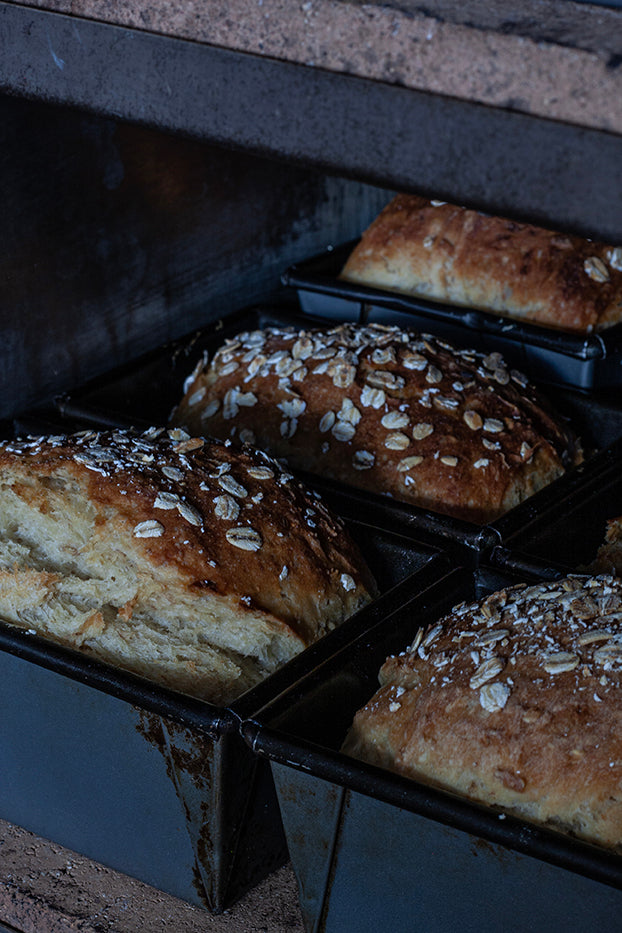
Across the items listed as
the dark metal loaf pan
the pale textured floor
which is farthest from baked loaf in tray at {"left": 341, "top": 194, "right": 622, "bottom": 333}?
the pale textured floor

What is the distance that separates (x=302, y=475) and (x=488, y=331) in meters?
0.59

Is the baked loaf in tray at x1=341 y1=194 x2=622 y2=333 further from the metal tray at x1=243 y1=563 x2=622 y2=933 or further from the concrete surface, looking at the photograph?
the concrete surface

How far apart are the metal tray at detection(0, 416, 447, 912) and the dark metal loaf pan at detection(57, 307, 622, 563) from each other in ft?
0.76

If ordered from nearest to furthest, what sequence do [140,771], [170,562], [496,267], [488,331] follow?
[140,771] → [170,562] → [488,331] → [496,267]

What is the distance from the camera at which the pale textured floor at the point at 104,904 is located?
123 cm

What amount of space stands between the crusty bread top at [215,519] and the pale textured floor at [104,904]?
0.30 m

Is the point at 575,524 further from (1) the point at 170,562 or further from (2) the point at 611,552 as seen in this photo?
(1) the point at 170,562

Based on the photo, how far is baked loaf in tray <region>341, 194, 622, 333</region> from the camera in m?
2.15

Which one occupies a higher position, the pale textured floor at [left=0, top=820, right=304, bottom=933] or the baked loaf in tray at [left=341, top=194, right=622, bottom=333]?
the baked loaf in tray at [left=341, top=194, right=622, bottom=333]

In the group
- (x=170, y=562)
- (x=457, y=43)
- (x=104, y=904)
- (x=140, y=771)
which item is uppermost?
(x=457, y=43)

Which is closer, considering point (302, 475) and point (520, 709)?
point (520, 709)

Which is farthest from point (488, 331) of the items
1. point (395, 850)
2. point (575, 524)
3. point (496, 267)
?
point (395, 850)

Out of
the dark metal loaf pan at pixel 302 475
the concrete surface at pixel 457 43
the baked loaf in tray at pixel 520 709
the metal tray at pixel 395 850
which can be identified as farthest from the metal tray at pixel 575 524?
the concrete surface at pixel 457 43

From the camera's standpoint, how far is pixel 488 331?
2.07 meters
